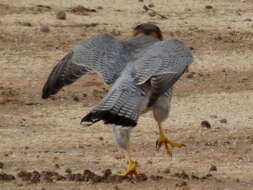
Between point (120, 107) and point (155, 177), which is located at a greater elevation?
point (120, 107)

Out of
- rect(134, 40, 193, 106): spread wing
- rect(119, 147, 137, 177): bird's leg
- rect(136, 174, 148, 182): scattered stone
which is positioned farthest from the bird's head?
rect(136, 174, 148, 182): scattered stone

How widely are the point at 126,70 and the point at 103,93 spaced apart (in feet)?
13.8

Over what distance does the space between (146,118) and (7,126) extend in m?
1.52

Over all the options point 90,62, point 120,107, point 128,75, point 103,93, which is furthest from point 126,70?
point 103,93

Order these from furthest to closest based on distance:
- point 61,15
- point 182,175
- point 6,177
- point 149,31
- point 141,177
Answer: point 61,15, point 149,31, point 182,175, point 141,177, point 6,177

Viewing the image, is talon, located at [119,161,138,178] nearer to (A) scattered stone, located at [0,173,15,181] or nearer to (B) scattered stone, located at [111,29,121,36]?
(A) scattered stone, located at [0,173,15,181]

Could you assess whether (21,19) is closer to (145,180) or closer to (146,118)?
(146,118)

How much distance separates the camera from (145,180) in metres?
9.64

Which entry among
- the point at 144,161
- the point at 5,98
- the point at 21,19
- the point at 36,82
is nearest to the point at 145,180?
the point at 144,161

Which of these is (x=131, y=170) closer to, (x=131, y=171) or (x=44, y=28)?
(x=131, y=171)

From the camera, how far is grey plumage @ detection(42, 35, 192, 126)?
30.3 feet

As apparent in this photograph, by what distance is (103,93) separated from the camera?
553 inches

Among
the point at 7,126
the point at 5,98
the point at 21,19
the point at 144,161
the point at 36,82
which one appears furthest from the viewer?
the point at 21,19

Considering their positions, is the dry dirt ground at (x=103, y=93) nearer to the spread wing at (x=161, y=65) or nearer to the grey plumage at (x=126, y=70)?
the grey plumage at (x=126, y=70)
